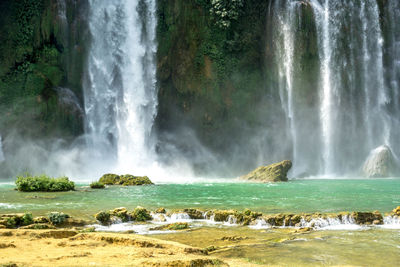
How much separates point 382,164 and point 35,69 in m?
31.4

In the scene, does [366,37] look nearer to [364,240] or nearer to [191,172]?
[191,172]

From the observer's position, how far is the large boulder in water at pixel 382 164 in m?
39.4

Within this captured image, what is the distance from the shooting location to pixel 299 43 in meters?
44.7

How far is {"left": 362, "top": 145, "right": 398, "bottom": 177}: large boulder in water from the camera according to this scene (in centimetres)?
3938

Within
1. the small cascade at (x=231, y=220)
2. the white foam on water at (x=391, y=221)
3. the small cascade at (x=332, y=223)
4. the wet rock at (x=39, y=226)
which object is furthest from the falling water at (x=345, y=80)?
the wet rock at (x=39, y=226)

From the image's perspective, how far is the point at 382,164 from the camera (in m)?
39.7

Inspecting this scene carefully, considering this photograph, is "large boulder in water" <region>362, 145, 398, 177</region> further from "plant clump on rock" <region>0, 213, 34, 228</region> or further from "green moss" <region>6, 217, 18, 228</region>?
"green moss" <region>6, 217, 18, 228</region>

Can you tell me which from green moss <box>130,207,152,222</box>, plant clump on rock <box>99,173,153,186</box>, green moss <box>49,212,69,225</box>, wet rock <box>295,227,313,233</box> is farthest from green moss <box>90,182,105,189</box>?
wet rock <box>295,227,313,233</box>

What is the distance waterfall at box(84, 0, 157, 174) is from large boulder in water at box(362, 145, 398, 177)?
1955 cm

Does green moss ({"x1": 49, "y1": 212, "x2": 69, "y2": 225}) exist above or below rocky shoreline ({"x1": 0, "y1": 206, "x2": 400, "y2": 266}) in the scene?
above

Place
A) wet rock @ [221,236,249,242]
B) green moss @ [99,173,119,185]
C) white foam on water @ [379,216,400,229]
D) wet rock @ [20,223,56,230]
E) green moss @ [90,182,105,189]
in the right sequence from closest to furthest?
wet rock @ [221,236,249,242], wet rock @ [20,223,56,230], white foam on water @ [379,216,400,229], green moss @ [90,182,105,189], green moss @ [99,173,119,185]

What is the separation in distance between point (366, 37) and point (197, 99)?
58.5 feet

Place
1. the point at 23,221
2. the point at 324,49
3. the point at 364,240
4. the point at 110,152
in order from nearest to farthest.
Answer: the point at 364,240 → the point at 23,221 → the point at 110,152 → the point at 324,49

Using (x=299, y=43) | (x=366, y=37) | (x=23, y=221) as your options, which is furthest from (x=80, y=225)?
(x=366, y=37)
